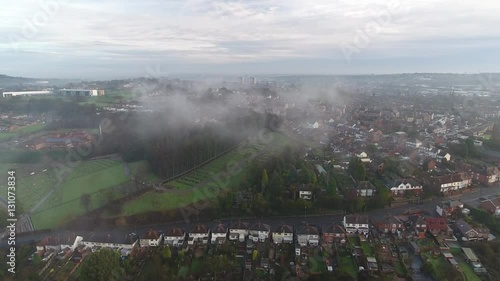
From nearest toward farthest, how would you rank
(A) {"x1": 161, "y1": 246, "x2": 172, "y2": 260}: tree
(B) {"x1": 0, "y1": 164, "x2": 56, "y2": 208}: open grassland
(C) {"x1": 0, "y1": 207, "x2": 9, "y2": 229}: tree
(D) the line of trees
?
(A) {"x1": 161, "y1": 246, "x2": 172, "y2": 260}: tree, (C) {"x1": 0, "y1": 207, "x2": 9, "y2": 229}: tree, (B) {"x1": 0, "y1": 164, "x2": 56, "y2": 208}: open grassland, (D) the line of trees

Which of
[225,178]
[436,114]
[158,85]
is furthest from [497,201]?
[158,85]

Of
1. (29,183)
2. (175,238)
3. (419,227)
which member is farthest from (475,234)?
(29,183)

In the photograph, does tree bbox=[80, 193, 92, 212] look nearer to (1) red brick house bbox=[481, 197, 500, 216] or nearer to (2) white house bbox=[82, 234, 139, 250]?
(2) white house bbox=[82, 234, 139, 250]

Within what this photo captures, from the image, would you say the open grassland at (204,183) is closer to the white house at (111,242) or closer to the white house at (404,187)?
the white house at (111,242)

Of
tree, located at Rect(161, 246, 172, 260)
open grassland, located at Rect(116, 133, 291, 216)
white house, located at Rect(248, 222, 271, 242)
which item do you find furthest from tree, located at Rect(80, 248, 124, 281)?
white house, located at Rect(248, 222, 271, 242)

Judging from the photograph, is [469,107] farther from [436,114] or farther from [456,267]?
[456,267]

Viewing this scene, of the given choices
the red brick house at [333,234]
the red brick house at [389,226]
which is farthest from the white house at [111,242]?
the red brick house at [389,226]
